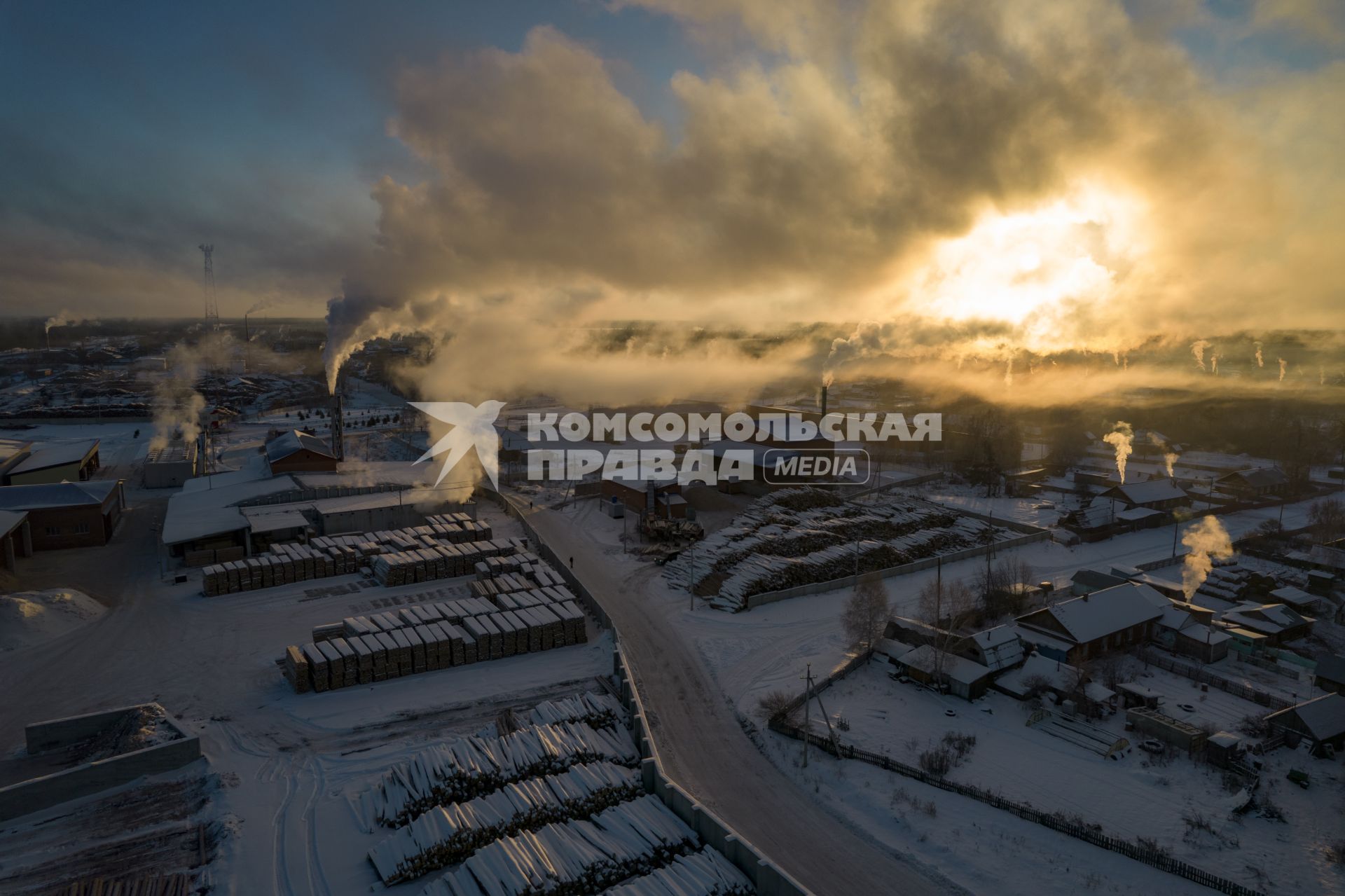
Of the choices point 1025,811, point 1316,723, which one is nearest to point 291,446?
point 1025,811

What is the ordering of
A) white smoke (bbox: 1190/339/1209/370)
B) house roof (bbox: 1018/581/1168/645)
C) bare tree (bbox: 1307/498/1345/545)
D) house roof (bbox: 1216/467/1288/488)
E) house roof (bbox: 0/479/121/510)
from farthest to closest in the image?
white smoke (bbox: 1190/339/1209/370)
house roof (bbox: 1216/467/1288/488)
bare tree (bbox: 1307/498/1345/545)
house roof (bbox: 0/479/121/510)
house roof (bbox: 1018/581/1168/645)

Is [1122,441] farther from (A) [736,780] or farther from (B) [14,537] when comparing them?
(B) [14,537]

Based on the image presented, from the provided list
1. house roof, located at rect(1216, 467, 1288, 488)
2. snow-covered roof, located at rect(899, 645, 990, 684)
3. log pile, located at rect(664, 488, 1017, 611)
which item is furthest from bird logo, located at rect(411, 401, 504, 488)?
house roof, located at rect(1216, 467, 1288, 488)

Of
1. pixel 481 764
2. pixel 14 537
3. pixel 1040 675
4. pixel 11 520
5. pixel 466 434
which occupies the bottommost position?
pixel 1040 675

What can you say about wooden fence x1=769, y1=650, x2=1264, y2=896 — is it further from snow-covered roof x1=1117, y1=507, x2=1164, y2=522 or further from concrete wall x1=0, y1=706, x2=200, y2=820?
snow-covered roof x1=1117, y1=507, x2=1164, y2=522

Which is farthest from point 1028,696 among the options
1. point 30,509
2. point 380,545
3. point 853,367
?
point 853,367
